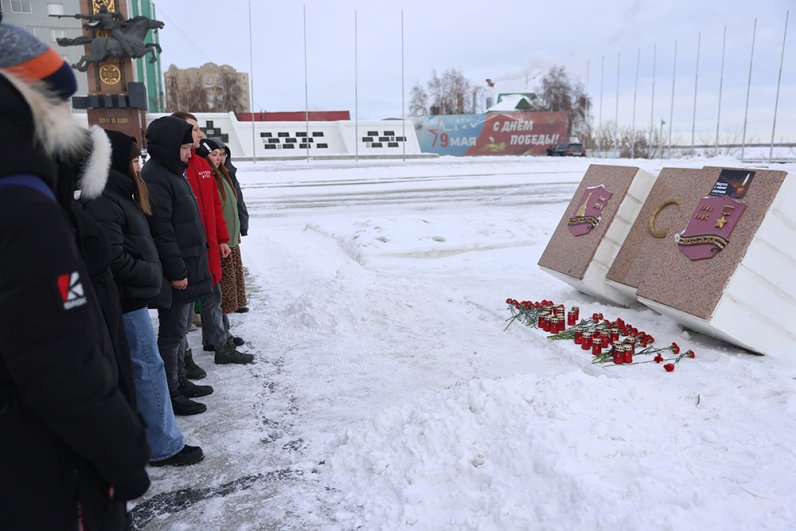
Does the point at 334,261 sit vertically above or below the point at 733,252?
below

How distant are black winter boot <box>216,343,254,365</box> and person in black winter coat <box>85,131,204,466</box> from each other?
1.59 m

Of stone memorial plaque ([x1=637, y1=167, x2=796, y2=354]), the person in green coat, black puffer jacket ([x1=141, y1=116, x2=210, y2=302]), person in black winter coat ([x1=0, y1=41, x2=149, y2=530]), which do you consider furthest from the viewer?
the person in green coat

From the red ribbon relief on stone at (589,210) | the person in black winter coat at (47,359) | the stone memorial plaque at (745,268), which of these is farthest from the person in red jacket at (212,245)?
the stone memorial plaque at (745,268)

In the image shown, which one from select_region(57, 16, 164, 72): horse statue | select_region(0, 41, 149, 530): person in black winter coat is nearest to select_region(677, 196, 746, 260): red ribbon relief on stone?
select_region(0, 41, 149, 530): person in black winter coat

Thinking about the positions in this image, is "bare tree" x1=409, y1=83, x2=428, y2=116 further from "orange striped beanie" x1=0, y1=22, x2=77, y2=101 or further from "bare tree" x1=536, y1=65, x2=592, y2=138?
"orange striped beanie" x1=0, y1=22, x2=77, y2=101

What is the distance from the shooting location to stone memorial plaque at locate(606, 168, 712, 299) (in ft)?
16.8

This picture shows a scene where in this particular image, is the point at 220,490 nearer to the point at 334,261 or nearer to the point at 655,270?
the point at 655,270

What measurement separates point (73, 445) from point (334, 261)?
7212mm

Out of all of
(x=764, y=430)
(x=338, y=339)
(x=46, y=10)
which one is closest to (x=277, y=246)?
(x=338, y=339)

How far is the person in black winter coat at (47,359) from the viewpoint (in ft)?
4.61

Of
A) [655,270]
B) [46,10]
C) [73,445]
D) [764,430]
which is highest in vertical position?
[46,10]

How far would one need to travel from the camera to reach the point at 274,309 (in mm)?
6547

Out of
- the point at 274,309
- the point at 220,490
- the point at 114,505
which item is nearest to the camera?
the point at 114,505

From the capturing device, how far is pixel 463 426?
3.35m
